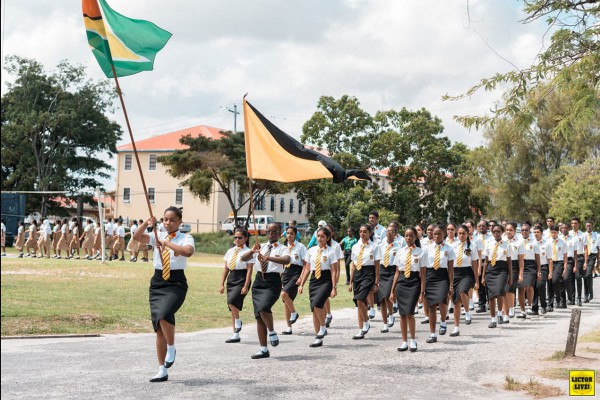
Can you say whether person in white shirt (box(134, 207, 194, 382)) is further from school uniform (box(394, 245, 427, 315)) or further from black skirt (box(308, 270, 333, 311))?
school uniform (box(394, 245, 427, 315))

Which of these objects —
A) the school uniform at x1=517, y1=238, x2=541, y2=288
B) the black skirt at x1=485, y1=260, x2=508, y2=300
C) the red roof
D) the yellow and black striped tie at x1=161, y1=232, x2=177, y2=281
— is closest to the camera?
the yellow and black striped tie at x1=161, y1=232, x2=177, y2=281

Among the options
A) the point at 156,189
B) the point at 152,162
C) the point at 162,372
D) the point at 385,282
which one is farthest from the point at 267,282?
the point at 152,162

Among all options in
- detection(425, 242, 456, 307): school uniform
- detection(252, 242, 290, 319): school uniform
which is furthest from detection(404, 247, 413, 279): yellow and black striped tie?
detection(252, 242, 290, 319): school uniform

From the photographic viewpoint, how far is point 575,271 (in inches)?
741

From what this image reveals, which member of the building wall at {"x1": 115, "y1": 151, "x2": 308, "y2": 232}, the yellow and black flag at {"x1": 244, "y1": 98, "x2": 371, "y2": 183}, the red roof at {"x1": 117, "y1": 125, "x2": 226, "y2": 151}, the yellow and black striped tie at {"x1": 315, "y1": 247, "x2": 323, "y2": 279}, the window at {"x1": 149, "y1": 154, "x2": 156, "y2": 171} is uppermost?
the red roof at {"x1": 117, "y1": 125, "x2": 226, "y2": 151}

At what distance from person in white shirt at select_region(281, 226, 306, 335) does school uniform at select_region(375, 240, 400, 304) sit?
139 cm

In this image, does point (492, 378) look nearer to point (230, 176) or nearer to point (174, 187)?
point (230, 176)

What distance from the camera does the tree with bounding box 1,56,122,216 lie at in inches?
2279

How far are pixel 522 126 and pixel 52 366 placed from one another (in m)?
6.61

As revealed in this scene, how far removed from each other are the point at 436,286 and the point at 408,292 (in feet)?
3.31

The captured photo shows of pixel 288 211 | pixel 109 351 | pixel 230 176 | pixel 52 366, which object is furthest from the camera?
pixel 288 211

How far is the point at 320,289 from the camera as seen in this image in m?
12.0

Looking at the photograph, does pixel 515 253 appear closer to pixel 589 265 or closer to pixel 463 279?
pixel 463 279

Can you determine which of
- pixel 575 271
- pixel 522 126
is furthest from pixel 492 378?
pixel 575 271
